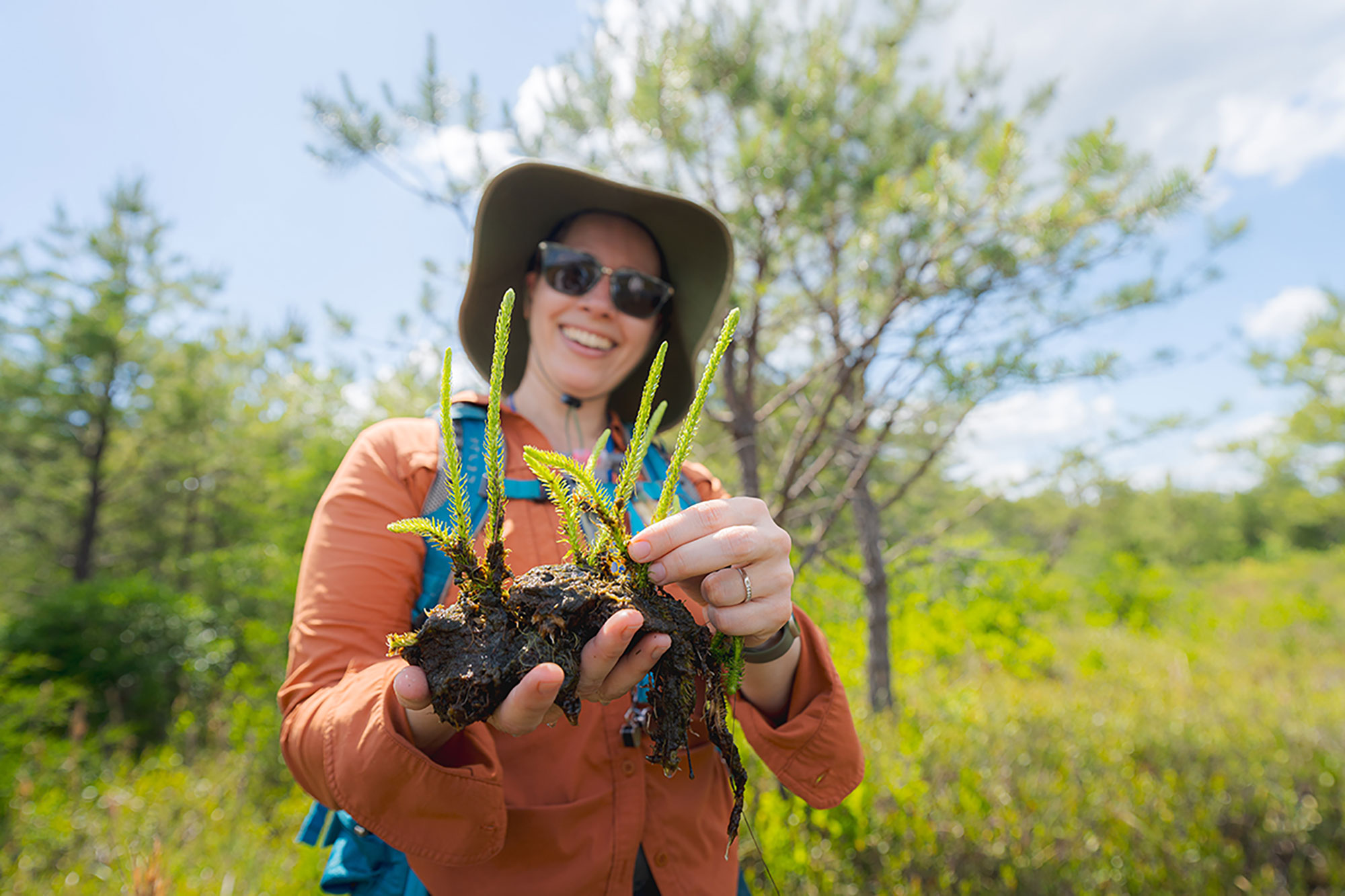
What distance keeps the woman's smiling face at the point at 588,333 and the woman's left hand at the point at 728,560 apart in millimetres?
963

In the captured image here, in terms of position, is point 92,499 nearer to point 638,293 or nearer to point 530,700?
point 638,293

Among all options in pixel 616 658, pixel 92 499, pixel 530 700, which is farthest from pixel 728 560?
pixel 92 499

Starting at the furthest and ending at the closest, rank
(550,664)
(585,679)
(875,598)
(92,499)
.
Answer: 1. (92,499)
2. (875,598)
3. (585,679)
4. (550,664)

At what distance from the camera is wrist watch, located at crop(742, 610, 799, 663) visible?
1.35 metres

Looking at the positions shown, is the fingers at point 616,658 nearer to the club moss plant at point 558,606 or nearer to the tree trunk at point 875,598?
the club moss plant at point 558,606

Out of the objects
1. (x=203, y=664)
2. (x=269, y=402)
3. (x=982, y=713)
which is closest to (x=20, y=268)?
(x=269, y=402)

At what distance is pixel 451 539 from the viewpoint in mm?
932

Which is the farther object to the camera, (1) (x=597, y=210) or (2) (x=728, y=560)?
(1) (x=597, y=210)

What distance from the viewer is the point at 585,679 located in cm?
99

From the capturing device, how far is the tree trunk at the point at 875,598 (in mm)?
4637

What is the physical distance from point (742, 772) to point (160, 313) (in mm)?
16610

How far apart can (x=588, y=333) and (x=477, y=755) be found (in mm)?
1211

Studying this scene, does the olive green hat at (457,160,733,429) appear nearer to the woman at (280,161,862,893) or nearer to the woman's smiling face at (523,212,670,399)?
the woman at (280,161,862,893)

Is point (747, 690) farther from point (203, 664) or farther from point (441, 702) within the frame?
point (203, 664)
